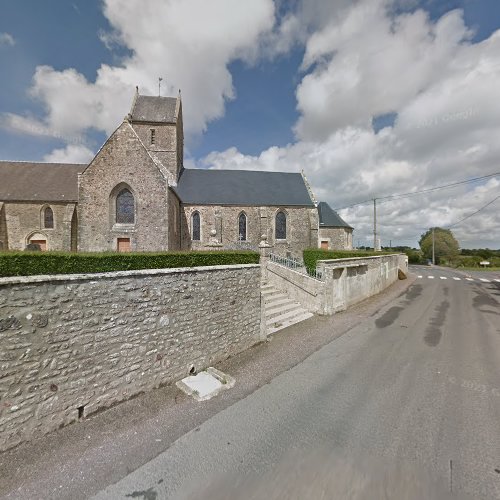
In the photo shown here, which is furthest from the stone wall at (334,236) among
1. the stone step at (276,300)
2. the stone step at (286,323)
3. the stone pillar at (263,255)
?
the stone step at (286,323)

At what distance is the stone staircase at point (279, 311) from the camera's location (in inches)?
357

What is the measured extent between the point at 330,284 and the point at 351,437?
24.0 ft

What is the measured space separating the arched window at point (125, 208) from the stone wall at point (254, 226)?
21.7ft

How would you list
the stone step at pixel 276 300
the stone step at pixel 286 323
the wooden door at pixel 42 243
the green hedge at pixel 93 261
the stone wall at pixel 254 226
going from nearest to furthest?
1. the green hedge at pixel 93 261
2. the stone step at pixel 286 323
3. the stone step at pixel 276 300
4. the wooden door at pixel 42 243
5. the stone wall at pixel 254 226

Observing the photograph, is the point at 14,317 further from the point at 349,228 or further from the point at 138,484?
the point at 349,228

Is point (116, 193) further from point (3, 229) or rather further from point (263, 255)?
point (3, 229)

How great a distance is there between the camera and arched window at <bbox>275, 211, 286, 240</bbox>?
25.5 metres

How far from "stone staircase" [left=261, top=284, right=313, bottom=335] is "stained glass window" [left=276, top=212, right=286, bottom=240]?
13916 mm

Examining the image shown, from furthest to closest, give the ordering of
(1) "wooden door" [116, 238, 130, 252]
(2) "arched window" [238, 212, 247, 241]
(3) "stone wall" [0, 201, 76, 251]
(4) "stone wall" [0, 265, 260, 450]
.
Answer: (2) "arched window" [238, 212, 247, 241] < (3) "stone wall" [0, 201, 76, 251] < (1) "wooden door" [116, 238, 130, 252] < (4) "stone wall" [0, 265, 260, 450]

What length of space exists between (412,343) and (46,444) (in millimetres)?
8587

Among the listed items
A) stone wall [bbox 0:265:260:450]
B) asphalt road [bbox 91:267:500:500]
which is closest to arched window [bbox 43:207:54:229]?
stone wall [bbox 0:265:260:450]

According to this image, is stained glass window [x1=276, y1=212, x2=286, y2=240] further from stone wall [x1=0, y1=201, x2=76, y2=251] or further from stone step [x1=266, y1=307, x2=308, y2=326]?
stone wall [x1=0, y1=201, x2=76, y2=251]

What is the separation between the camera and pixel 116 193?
16516 millimetres

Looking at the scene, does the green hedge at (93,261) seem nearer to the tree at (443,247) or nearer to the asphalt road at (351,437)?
the asphalt road at (351,437)
